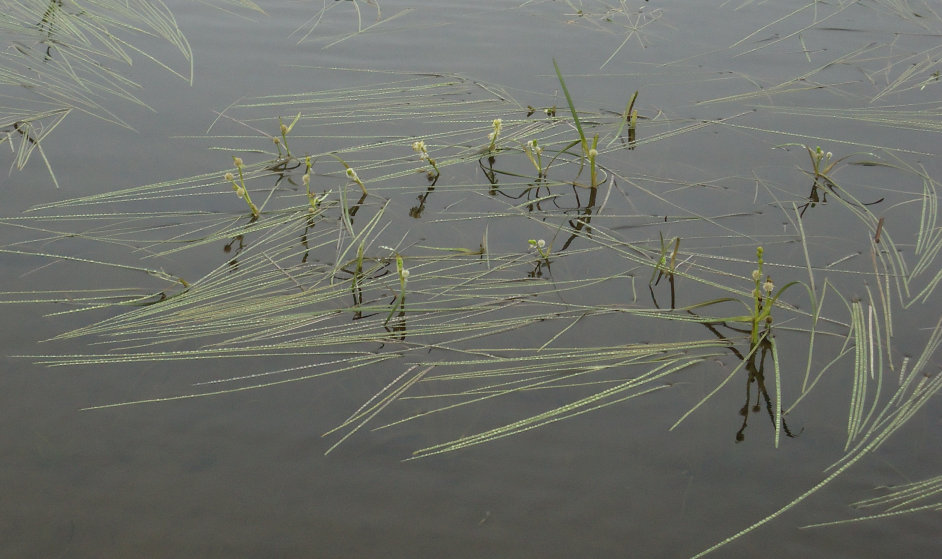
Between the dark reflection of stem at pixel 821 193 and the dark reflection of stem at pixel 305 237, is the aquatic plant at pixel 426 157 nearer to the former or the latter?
the dark reflection of stem at pixel 305 237

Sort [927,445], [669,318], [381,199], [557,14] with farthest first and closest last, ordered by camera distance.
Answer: [557,14] → [381,199] → [669,318] → [927,445]

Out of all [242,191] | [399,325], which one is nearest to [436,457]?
[399,325]

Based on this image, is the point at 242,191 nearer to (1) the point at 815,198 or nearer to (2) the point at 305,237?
(2) the point at 305,237

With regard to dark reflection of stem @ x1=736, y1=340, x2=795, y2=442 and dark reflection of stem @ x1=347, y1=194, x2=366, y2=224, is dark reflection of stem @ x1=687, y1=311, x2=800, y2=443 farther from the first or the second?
dark reflection of stem @ x1=347, y1=194, x2=366, y2=224

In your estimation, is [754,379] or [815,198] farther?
[815,198]

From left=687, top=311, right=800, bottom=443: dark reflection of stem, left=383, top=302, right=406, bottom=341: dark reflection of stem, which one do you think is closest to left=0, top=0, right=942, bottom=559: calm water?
left=687, top=311, right=800, bottom=443: dark reflection of stem

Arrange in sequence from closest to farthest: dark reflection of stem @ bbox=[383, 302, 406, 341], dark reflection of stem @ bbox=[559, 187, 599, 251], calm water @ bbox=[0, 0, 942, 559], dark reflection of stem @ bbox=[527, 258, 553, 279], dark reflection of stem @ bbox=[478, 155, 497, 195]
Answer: calm water @ bbox=[0, 0, 942, 559] → dark reflection of stem @ bbox=[383, 302, 406, 341] → dark reflection of stem @ bbox=[527, 258, 553, 279] → dark reflection of stem @ bbox=[559, 187, 599, 251] → dark reflection of stem @ bbox=[478, 155, 497, 195]

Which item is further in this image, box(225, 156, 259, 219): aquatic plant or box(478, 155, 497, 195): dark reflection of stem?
box(478, 155, 497, 195): dark reflection of stem

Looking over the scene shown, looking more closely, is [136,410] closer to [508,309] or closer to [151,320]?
[151,320]

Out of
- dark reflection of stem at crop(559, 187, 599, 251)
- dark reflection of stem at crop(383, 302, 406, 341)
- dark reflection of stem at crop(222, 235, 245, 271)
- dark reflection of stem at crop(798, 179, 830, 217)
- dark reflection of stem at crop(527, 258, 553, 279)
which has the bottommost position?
dark reflection of stem at crop(383, 302, 406, 341)

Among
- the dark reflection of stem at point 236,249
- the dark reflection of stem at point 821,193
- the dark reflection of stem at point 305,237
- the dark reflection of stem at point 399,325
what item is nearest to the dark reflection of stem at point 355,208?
the dark reflection of stem at point 305,237

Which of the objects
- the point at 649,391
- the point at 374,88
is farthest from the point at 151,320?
the point at 374,88
